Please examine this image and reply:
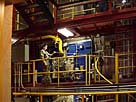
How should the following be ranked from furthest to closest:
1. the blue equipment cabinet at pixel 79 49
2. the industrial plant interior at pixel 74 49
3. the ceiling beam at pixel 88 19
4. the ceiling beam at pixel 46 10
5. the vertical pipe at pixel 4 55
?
the blue equipment cabinet at pixel 79 49 → the ceiling beam at pixel 46 10 → the industrial plant interior at pixel 74 49 → the ceiling beam at pixel 88 19 → the vertical pipe at pixel 4 55

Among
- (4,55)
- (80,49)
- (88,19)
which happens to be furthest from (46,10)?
(4,55)

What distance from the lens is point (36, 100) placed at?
11438mm

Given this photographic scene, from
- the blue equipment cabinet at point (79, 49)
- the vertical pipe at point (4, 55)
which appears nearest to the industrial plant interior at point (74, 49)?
the blue equipment cabinet at point (79, 49)

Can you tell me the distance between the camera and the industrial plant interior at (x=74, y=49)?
9927 mm

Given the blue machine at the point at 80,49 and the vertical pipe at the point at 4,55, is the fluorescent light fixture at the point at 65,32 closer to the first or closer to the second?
the blue machine at the point at 80,49

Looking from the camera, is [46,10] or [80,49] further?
[80,49]

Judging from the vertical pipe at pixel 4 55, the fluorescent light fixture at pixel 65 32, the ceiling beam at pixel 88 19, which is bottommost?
the vertical pipe at pixel 4 55

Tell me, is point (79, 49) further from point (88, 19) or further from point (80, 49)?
point (88, 19)

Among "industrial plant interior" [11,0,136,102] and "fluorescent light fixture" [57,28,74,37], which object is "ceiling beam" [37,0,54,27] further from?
"fluorescent light fixture" [57,28,74,37]

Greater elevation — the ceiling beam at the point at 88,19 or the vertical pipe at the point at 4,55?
the ceiling beam at the point at 88,19

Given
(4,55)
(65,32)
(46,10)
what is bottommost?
(4,55)

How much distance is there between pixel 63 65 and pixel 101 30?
2.33m

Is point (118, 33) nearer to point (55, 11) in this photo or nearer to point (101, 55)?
point (101, 55)

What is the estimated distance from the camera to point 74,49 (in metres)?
12.6
